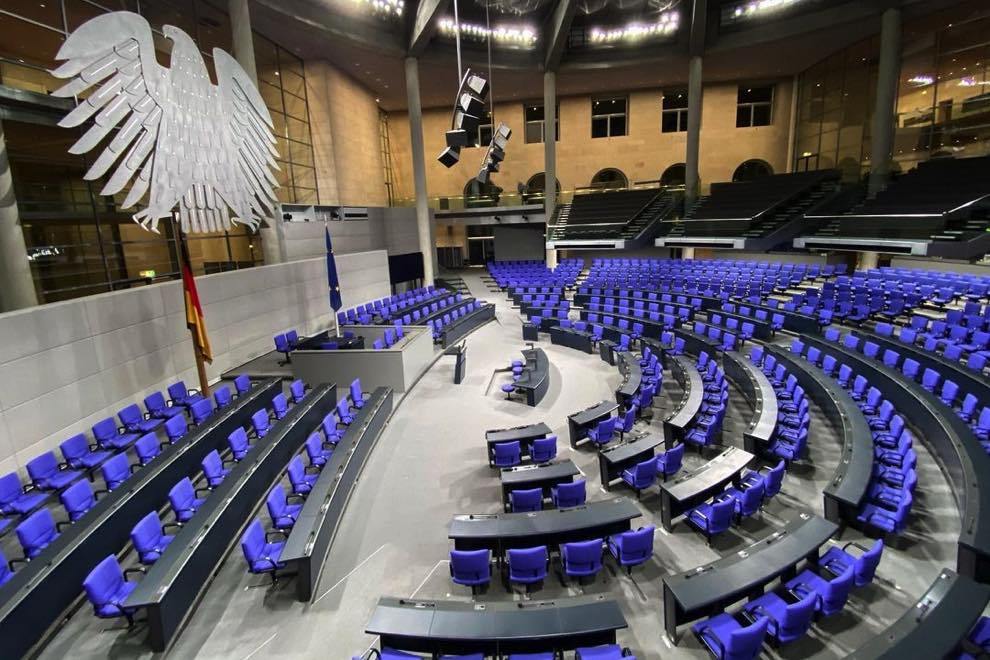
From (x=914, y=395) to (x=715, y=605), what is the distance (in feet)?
19.4

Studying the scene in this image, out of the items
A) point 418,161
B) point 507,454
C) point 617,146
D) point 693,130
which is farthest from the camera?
point 617,146

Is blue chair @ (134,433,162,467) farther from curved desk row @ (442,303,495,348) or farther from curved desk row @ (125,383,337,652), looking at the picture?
curved desk row @ (442,303,495,348)

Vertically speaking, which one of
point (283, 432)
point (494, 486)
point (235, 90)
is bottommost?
point (494, 486)

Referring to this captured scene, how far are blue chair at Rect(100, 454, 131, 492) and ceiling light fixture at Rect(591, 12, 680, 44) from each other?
26122 millimetres

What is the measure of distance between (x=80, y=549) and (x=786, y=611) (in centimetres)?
670

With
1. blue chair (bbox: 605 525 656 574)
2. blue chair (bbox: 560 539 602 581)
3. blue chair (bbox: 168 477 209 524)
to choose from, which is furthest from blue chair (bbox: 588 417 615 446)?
blue chair (bbox: 168 477 209 524)

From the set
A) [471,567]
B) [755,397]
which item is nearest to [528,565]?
[471,567]

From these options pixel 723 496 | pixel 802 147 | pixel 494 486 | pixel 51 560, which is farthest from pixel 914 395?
pixel 802 147

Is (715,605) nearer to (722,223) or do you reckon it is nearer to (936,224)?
(936,224)

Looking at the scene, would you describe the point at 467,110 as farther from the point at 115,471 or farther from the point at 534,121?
the point at 534,121

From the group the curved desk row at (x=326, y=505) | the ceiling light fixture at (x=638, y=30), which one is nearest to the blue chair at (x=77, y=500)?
the curved desk row at (x=326, y=505)

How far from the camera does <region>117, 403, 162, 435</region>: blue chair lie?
28.0 ft

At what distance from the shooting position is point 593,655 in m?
4.01

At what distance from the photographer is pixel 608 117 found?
30.4 m
